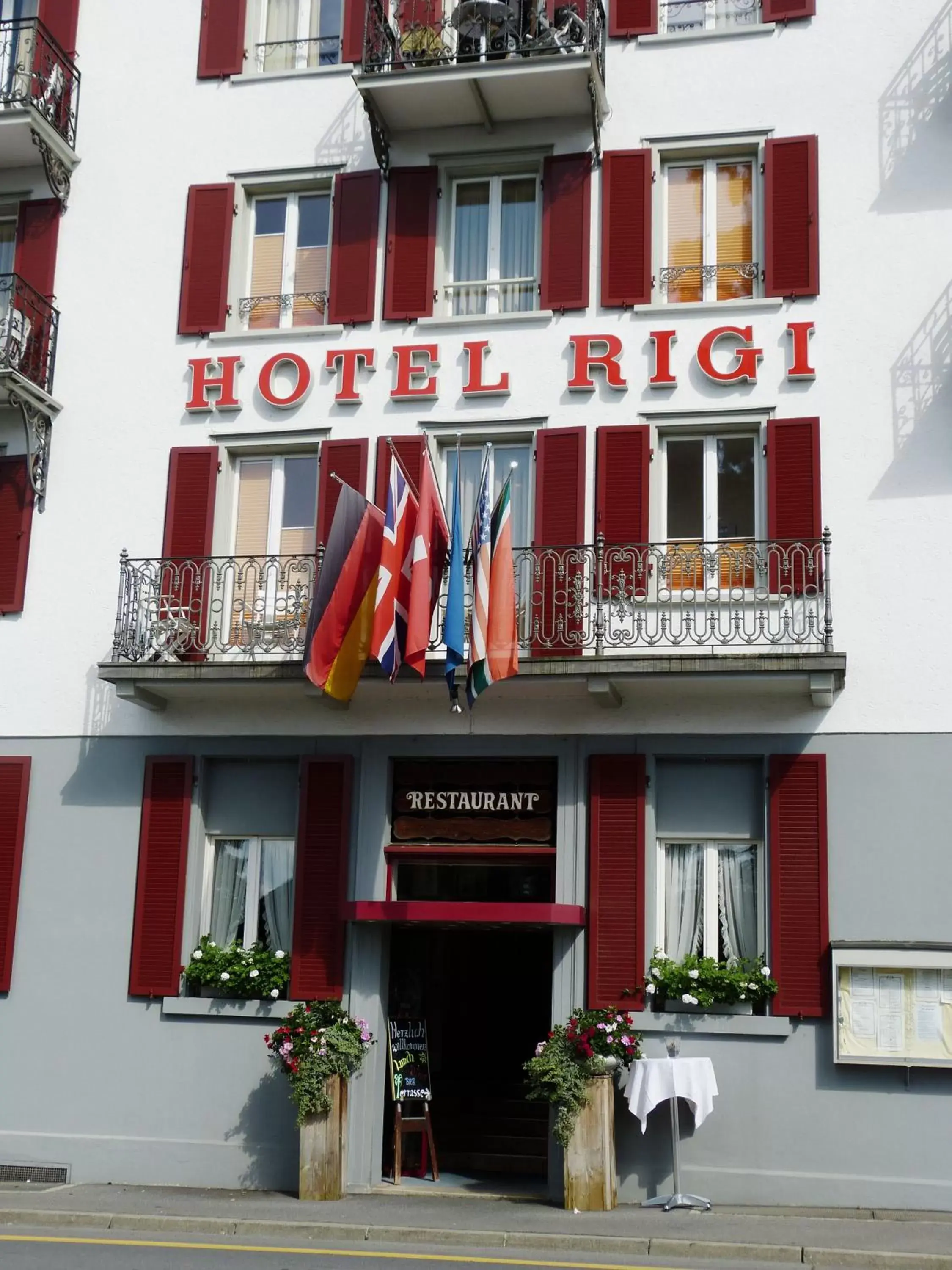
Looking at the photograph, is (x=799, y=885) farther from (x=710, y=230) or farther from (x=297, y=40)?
(x=297, y=40)

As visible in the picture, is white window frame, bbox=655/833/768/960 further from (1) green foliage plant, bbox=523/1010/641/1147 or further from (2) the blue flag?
(2) the blue flag

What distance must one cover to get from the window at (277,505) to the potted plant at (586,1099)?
606 cm

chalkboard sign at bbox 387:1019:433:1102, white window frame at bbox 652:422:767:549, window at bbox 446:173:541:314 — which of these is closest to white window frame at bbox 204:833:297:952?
chalkboard sign at bbox 387:1019:433:1102

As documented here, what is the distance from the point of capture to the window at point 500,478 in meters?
16.9

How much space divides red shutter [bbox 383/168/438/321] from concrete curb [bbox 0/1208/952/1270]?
9.31 m

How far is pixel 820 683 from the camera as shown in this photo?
14883 mm

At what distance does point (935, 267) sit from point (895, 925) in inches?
258

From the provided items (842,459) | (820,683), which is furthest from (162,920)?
(842,459)

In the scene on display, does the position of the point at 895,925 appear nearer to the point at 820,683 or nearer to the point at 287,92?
the point at 820,683

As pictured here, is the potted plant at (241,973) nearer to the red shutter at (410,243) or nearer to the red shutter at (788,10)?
the red shutter at (410,243)

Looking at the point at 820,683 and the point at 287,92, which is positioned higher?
the point at 287,92

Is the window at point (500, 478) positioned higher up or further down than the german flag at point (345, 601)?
higher up

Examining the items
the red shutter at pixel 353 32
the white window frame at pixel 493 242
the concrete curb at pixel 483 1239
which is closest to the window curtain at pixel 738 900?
the concrete curb at pixel 483 1239

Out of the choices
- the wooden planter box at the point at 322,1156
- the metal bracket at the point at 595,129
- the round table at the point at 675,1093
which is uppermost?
the metal bracket at the point at 595,129
